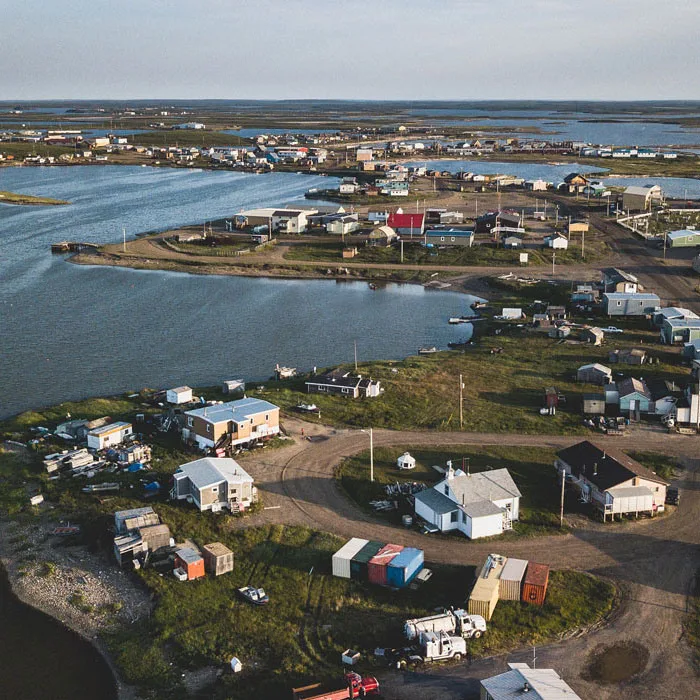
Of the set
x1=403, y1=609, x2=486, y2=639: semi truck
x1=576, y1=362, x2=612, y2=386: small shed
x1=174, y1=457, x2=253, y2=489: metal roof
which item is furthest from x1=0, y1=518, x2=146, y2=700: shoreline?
x1=576, y1=362, x2=612, y2=386: small shed

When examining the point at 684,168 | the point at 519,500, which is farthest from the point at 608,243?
the point at 684,168

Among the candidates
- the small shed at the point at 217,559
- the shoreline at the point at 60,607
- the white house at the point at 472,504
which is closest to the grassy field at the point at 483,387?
the white house at the point at 472,504

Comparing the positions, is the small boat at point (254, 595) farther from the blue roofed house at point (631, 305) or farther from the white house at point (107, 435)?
the blue roofed house at point (631, 305)

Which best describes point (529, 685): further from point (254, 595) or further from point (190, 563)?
point (190, 563)

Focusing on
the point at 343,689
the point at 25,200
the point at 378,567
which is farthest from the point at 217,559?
the point at 25,200

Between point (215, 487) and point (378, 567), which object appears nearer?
point (378, 567)

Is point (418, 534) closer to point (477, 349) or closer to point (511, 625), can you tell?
point (511, 625)

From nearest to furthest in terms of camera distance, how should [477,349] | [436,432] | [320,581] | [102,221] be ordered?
1. [320,581]
2. [436,432]
3. [477,349]
4. [102,221]
